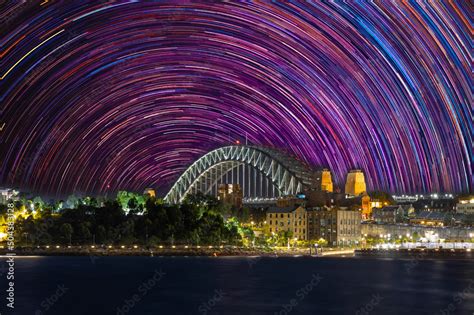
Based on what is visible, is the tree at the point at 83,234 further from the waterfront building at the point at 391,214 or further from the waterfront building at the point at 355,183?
the waterfront building at the point at 355,183

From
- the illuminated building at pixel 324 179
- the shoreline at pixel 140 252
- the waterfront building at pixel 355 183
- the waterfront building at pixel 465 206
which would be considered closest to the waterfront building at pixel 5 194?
the shoreline at pixel 140 252

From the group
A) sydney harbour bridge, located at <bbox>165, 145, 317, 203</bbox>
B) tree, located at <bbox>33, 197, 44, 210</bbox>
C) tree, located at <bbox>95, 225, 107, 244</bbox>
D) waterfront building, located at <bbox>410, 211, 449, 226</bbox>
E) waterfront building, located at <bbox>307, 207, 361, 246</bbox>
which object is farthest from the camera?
sydney harbour bridge, located at <bbox>165, 145, 317, 203</bbox>

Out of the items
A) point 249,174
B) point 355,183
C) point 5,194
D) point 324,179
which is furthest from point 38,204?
point 355,183

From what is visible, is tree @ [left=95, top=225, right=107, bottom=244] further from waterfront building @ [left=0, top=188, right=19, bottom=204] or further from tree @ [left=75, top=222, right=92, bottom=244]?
waterfront building @ [left=0, top=188, right=19, bottom=204]

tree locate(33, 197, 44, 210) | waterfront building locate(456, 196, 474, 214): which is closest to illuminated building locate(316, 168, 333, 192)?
waterfront building locate(456, 196, 474, 214)

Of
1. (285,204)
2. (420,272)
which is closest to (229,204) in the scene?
(285,204)

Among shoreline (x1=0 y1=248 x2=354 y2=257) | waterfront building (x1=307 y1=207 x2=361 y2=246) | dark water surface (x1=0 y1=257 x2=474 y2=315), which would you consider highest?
waterfront building (x1=307 y1=207 x2=361 y2=246)

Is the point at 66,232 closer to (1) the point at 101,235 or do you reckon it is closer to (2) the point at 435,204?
(1) the point at 101,235
